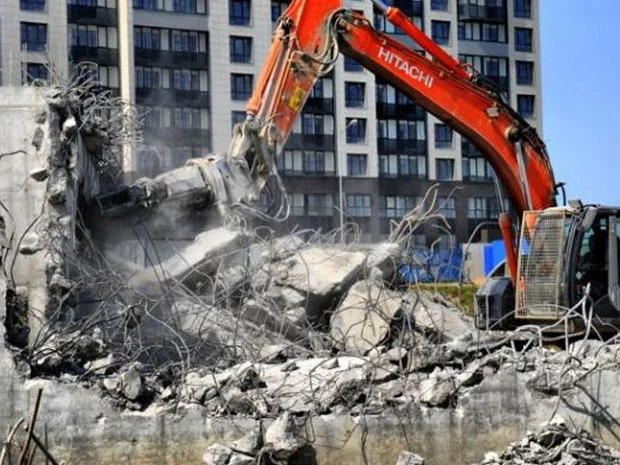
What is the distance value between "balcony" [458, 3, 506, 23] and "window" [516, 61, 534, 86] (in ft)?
8.04

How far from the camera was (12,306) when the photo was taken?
33.6ft

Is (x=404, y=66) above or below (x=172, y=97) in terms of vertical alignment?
below

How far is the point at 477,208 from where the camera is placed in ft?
188

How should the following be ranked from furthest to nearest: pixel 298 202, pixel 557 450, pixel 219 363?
1. pixel 298 202
2. pixel 219 363
3. pixel 557 450

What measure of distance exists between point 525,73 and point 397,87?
46419 mm

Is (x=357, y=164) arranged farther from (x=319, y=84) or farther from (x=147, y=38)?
(x=147, y=38)

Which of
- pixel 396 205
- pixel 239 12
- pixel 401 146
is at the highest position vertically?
pixel 239 12

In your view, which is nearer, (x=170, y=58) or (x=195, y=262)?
(x=195, y=262)

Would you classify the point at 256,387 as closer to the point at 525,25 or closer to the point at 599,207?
the point at 599,207

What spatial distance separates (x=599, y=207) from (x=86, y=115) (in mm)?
5598

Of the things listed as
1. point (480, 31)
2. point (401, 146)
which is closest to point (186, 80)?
point (401, 146)

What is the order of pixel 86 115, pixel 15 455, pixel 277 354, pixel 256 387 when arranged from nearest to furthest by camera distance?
pixel 15 455
pixel 256 387
pixel 277 354
pixel 86 115

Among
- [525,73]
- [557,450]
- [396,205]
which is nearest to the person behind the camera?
[557,450]

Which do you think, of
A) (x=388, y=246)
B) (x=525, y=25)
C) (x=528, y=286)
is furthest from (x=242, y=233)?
(x=525, y=25)
